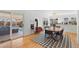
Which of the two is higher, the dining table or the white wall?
the white wall

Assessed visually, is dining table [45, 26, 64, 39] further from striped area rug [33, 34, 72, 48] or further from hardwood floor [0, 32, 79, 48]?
hardwood floor [0, 32, 79, 48]

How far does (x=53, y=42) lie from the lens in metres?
3.01

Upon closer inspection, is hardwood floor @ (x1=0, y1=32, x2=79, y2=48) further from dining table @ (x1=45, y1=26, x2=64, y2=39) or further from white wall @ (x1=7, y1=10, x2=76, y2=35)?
dining table @ (x1=45, y1=26, x2=64, y2=39)

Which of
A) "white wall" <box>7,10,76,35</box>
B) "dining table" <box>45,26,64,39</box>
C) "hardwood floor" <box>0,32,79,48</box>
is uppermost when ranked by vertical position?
"white wall" <box>7,10,76,35</box>

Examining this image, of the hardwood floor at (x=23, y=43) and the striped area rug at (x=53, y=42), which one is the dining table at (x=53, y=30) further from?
the hardwood floor at (x=23, y=43)

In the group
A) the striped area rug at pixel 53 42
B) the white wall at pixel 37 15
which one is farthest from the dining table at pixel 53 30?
the white wall at pixel 37 15

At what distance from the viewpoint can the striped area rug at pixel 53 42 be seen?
2965mm

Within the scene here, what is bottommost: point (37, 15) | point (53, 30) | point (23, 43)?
point (23, 43)

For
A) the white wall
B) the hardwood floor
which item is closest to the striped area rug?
the hardwood floor

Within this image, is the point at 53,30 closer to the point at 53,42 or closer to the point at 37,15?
the point at 53,42

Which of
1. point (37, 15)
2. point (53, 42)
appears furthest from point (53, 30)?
point (37, 15)

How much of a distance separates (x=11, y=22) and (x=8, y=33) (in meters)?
0.28

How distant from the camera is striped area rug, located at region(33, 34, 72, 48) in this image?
9.73ft
